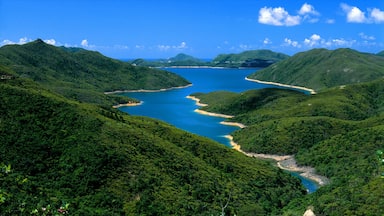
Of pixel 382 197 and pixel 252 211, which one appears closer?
pixel 382 197

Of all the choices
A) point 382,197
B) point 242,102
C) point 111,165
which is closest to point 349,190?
point 382,197

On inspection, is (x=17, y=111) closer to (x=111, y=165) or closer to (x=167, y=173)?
(x=111, y=165)

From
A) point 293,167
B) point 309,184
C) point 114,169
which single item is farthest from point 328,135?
point 114,169

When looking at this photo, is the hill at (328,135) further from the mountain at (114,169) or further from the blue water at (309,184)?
the mountain at (114,169)

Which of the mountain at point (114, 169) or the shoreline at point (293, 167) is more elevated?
the mountain at point (114, 169)

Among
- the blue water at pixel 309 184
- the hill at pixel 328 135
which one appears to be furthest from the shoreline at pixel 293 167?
the hill at pixel 328 135

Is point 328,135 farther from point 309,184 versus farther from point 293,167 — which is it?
point 309,184
